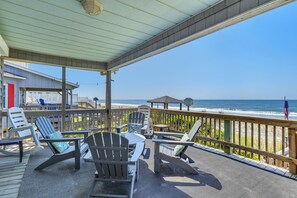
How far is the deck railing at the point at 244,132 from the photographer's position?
293cm

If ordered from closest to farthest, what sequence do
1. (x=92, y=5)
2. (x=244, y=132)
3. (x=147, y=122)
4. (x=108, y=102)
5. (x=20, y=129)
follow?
(x=92, y=5), (x=20, y=129), (x=244, y=132), (x=147, y=122), (x=108, y=102)

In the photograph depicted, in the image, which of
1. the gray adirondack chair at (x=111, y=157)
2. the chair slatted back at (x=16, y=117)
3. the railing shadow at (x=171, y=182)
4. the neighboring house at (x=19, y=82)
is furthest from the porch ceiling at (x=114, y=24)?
the neighboring house at (x=19, y=82)

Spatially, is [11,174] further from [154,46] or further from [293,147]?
[293,147]

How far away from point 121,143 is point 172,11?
7.19ft

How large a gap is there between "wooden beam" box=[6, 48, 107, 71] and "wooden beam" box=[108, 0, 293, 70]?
2.58 m

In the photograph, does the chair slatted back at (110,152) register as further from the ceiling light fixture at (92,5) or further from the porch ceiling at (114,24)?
the porch ceiling at (114,24)

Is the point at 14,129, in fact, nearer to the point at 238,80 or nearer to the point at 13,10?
the point at 13,10

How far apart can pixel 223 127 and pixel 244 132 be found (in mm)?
549

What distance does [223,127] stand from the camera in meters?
4.75

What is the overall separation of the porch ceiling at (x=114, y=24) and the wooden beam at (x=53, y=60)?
24mm

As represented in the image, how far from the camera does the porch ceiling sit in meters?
2.44

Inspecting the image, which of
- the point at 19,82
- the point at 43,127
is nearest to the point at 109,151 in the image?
the point at 43,127

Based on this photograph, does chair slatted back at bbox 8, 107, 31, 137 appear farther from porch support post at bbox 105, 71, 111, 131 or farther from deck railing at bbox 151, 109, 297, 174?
deck railing at bbox 151, 109, 297, 174

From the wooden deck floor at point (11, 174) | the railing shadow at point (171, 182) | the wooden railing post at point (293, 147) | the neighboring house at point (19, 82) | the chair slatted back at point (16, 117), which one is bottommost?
the wooden deck floor at point (11, 174)
